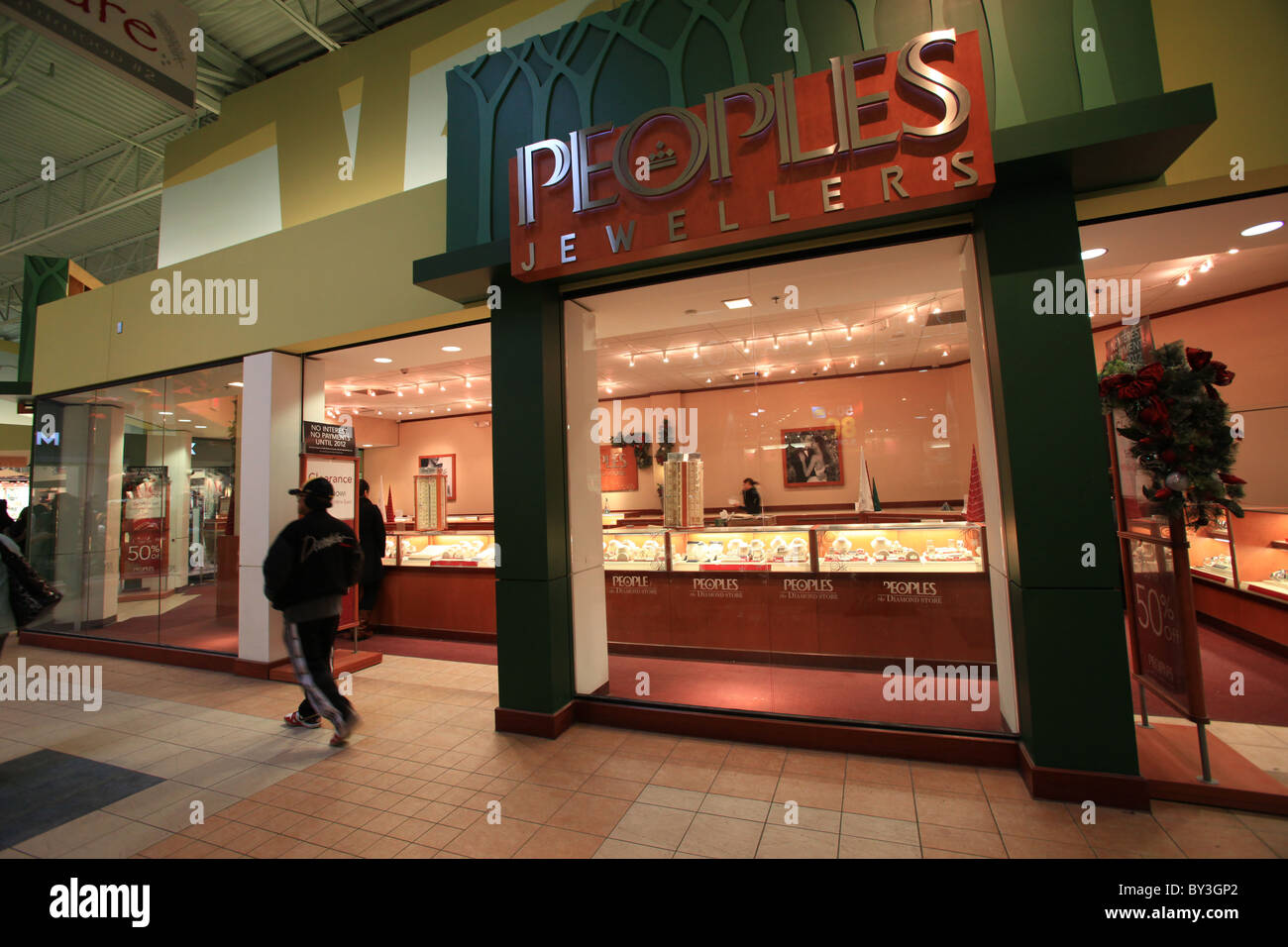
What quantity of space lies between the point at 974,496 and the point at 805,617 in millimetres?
1674

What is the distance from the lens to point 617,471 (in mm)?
5480

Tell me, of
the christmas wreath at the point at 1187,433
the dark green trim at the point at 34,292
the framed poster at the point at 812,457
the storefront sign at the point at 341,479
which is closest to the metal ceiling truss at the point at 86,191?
the dark green trim at the point at 34,292

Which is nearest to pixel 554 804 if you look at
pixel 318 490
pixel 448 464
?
pixel 318 490

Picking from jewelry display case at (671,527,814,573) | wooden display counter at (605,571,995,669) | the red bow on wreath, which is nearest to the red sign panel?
the red bow on wreath

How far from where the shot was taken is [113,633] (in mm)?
6848

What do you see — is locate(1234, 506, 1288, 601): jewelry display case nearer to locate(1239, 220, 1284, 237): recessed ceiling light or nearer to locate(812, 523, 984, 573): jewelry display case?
locate(1239, 220, 1284, 237): recessed ceiling light

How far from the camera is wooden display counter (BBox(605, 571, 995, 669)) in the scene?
175 inches

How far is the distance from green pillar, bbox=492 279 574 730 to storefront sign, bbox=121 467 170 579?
546cm

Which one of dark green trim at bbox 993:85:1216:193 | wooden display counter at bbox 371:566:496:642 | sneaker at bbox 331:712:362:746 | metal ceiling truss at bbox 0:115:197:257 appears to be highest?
metal ceiling truss at bbox 0:115:197:257

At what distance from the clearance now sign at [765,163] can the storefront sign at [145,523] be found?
6194 mm

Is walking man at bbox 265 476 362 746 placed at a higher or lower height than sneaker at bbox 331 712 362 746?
higher

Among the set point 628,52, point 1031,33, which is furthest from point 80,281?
point 1031,33
